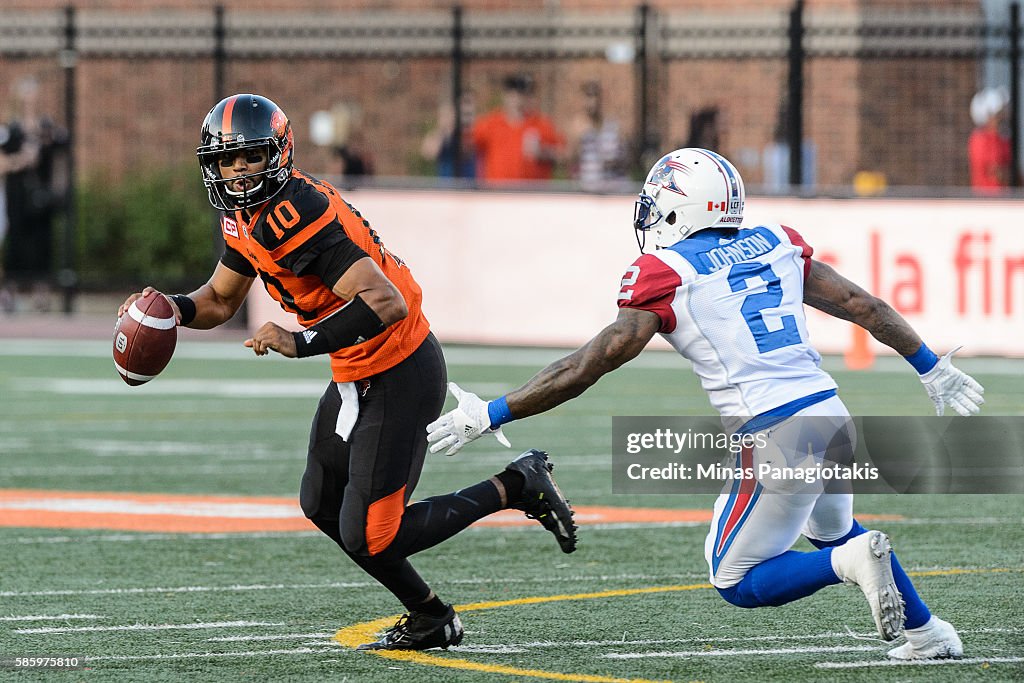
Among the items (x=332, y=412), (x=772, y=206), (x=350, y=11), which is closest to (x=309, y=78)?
(x=350, y=11)

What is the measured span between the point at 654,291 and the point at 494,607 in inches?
74.9

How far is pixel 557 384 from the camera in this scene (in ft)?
19.1

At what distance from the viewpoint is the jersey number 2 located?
5.87m

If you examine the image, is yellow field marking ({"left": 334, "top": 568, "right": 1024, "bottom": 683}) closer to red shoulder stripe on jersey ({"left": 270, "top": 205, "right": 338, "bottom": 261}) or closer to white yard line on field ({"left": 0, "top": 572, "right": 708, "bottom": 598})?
white yard line on field ({"left": 0, "top": 572, "right": 708, "bottom": 598})

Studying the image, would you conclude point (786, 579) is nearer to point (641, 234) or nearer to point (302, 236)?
point (641, 234)

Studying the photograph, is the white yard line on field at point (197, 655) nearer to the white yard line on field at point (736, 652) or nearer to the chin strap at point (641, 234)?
the white yard line on field at point (736, 652)

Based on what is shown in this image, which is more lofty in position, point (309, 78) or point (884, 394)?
point (309, 78)

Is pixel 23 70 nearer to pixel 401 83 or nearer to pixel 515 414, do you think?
pixel 401 83

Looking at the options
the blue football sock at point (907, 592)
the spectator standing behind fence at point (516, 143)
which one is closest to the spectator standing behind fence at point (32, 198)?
the spectator standing behind fence at point (516, 143)

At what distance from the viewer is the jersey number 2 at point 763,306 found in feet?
19.3

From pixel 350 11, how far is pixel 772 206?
43.5 feet

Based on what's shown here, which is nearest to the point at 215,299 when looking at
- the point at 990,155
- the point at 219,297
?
the point at 219,297

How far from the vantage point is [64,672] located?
607cm

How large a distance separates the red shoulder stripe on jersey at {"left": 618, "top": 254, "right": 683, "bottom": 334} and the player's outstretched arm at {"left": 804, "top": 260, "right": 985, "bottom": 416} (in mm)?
649
